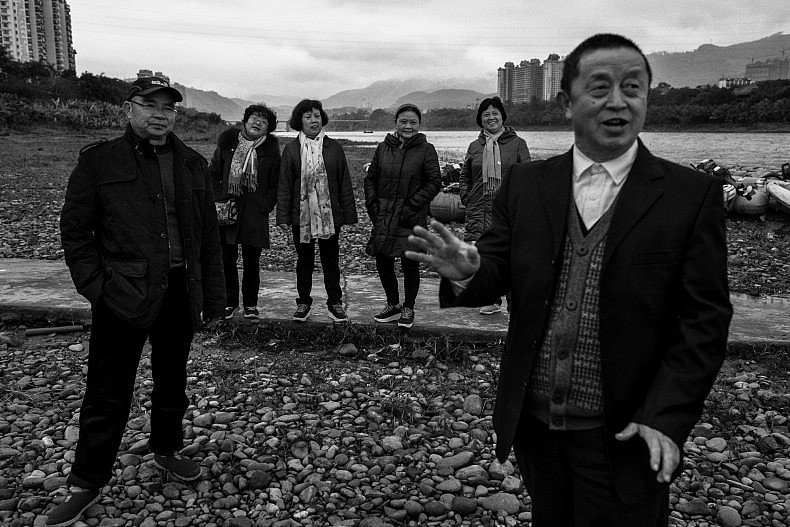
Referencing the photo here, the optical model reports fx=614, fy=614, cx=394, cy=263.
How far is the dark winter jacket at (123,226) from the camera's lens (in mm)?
3354

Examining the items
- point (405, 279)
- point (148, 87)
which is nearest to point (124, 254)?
point (148, 87)

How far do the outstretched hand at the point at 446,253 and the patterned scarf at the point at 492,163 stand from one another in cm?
441

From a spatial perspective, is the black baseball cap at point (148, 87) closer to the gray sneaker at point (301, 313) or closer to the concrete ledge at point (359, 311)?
the gray sneaker at point (301, 313)

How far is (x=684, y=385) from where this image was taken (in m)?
1.87

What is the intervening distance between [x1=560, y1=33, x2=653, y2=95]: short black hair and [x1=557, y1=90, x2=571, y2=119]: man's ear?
2 cm

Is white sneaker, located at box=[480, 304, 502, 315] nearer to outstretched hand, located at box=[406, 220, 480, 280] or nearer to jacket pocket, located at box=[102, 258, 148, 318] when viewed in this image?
jacket pocket, located at box=[102, 258, 148, 318]

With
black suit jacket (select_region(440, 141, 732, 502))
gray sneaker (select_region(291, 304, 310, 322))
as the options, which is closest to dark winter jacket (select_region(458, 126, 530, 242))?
gray sneaker (select_region(291, 304, 310, 322))

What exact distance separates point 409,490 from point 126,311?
6.53 ft

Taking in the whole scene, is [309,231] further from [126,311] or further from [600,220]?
[600,220]

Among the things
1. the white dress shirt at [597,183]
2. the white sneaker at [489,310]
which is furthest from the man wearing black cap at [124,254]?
the white sneaker at [489,310]

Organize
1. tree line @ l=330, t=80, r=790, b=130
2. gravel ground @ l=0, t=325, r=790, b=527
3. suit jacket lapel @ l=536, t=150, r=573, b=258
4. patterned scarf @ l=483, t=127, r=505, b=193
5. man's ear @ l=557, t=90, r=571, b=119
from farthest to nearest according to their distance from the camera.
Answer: tree line @ l=330, t=80, r=790, b=130
patterned scarf @ l=483, t=127, r=505, b=193
gravel ground @ l=0, t=325, r=790, b=527
man's ear @ l=557, t=90, r=571, b=119
suit jacket lapel @ l=536, t=150, r=573, b=258

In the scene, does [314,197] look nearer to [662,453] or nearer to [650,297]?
[650,297]

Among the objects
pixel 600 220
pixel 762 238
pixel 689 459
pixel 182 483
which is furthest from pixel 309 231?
pixel 762 238

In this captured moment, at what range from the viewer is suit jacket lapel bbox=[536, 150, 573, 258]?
6.81 feet
